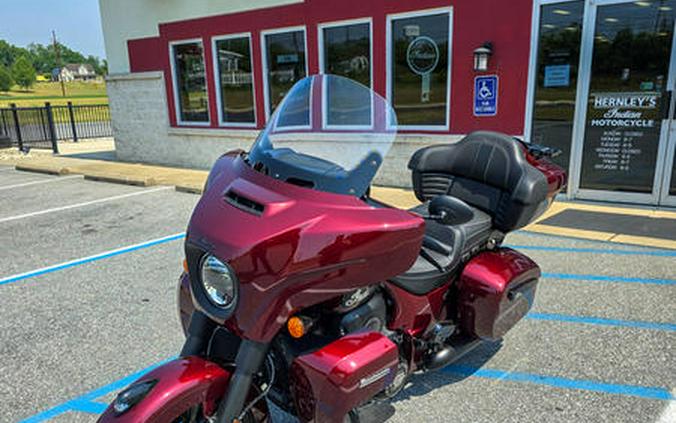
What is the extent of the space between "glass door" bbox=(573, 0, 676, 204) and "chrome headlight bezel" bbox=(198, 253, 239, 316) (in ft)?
19.8

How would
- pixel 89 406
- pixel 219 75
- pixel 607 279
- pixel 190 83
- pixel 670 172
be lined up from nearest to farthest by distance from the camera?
pixel 89 406 < pixel 607 279 < pixel 670 172 < pixel 219 75 < pixel 190 83

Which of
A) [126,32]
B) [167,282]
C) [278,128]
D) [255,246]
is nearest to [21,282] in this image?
[167,282]

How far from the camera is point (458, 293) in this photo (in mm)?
2676

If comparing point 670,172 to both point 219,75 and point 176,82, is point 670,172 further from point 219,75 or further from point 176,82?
point 176,82

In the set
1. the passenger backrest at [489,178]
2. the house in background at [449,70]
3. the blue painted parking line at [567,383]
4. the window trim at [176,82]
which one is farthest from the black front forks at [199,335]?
the window trim at [176,82]

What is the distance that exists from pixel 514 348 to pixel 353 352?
5.84ft

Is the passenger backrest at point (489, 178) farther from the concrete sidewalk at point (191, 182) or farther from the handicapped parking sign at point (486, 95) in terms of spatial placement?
the handicapped parking sign at point (486, 95)

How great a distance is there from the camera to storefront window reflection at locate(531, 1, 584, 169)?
244 inches

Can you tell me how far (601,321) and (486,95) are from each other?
4.22 m

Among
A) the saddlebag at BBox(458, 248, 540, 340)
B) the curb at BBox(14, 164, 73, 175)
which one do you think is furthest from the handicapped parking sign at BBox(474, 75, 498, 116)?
the curb at BBox(14, 164, 73, 175)

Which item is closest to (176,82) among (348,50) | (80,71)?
(348,50)

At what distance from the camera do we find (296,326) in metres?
1.83

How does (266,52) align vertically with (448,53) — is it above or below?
above

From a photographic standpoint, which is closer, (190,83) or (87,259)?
(87,259)
